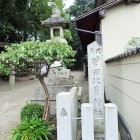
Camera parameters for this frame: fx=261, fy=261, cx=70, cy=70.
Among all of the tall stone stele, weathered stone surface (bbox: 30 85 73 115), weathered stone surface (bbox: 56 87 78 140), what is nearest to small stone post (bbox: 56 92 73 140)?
weathered stone surface (bbox: 56 87 78 140)

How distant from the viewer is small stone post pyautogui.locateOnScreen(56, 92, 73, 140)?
429 cm

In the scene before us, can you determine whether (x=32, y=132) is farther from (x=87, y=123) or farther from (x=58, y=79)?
(x=58, y=79)

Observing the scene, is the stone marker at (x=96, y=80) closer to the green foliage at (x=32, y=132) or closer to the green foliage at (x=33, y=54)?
the green foliage at (x=33, y=54)

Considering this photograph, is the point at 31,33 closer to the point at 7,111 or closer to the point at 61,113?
the point at 7,111

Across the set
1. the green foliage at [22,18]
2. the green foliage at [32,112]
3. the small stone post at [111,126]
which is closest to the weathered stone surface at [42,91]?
the green foliage at [32,112]

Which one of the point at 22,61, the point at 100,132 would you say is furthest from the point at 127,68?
the point at 22,61

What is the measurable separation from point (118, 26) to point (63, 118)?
22.2 ft

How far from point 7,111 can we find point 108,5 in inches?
227

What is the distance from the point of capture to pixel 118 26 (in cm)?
1026

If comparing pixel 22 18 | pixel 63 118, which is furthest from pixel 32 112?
pixel 22 18

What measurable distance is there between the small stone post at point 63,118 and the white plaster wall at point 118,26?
20.4 feet

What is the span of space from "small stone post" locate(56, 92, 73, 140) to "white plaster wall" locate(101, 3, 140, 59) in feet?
20.4

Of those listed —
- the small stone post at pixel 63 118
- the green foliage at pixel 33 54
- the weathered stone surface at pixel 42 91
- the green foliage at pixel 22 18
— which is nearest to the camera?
the small stone post at pixel 63 118

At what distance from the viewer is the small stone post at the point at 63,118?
4289 millimetres
